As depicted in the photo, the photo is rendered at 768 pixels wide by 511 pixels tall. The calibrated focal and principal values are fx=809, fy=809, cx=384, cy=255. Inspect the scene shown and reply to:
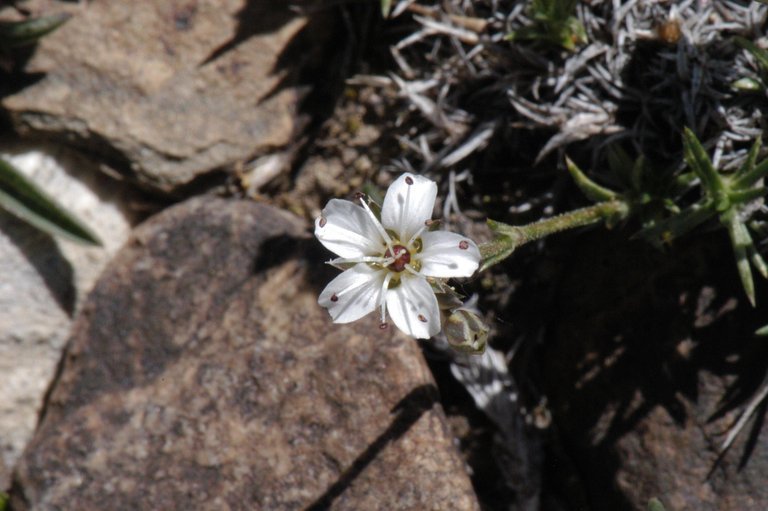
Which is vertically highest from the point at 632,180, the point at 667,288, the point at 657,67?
the point at 657,67

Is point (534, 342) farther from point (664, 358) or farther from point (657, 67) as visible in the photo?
point (657, 67)

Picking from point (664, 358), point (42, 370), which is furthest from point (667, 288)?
point (42, 370)

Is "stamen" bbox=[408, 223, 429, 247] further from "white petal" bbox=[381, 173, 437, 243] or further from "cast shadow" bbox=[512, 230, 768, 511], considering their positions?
"cast shadow" bbox=[512, 230, 768, 511]

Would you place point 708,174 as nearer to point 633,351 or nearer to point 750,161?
point 750,161

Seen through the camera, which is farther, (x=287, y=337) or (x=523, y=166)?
(x=523, y=166)

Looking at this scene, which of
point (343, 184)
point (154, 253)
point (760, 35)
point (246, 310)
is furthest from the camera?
point (343, 184)

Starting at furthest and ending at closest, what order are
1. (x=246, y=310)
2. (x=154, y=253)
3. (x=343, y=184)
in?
1. (x=343, y=184)
2. (x=154, y=253)
3. (x=246, y=310)

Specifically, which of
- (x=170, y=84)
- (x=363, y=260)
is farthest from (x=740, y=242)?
(x=170, y=84)
